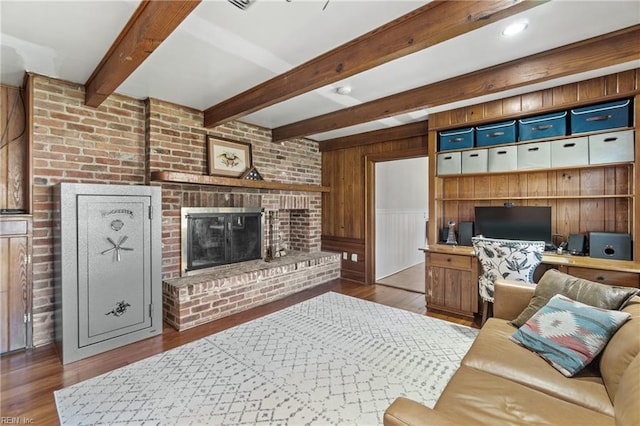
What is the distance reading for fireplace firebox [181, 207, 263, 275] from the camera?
343 centimetres

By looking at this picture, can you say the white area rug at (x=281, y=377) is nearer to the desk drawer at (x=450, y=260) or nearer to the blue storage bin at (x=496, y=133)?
the desk drawer at (x=450, y=260)

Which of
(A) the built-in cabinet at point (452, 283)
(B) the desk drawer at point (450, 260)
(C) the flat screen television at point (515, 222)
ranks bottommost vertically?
(A) the built-in cabinet at point (452, 283)

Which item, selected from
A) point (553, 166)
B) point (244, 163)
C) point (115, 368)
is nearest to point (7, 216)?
point (115, 368)

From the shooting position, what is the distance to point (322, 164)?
17.2ft

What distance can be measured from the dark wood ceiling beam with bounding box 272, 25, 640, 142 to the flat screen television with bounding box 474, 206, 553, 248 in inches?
57.0

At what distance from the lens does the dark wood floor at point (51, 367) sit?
1813 millimetres

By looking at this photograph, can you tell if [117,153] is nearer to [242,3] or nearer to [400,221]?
[242,3]

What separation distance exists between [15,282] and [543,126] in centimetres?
506

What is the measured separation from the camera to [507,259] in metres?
2.64

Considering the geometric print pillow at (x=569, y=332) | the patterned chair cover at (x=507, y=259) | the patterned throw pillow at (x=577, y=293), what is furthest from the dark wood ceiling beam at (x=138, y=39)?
the patterned chair cover at (x=507, y=259)

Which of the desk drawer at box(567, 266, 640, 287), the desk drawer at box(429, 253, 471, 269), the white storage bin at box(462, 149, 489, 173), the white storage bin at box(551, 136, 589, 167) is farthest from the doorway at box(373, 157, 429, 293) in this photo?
the white storage bin at box(551, 136, 589, 167)

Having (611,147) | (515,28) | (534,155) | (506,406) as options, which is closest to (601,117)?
(611,147)

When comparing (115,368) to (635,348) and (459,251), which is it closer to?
(635,348)

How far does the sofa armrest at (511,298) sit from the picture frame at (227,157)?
10.4ft
